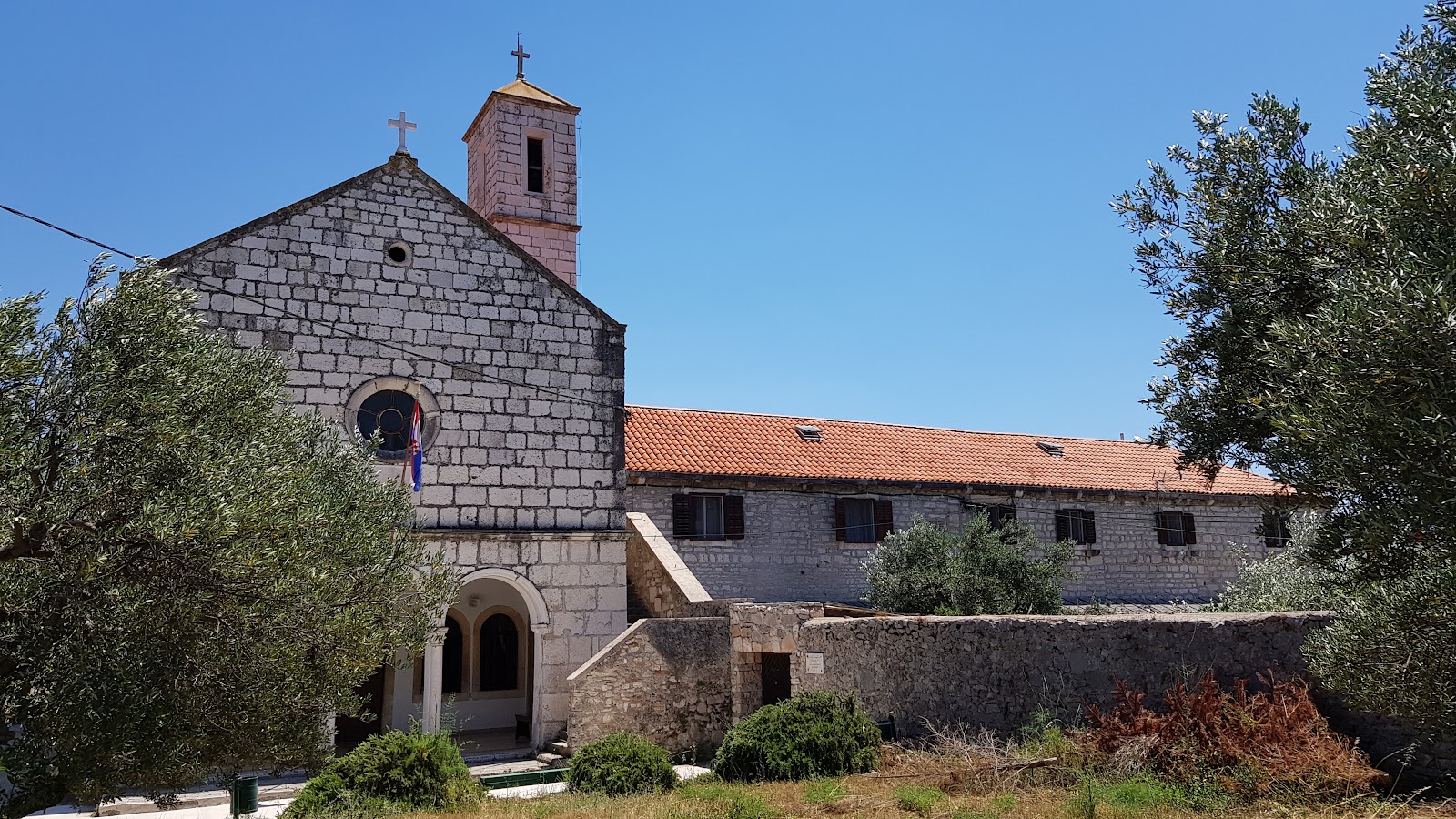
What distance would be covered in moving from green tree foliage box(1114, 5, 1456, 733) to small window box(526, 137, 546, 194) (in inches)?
531

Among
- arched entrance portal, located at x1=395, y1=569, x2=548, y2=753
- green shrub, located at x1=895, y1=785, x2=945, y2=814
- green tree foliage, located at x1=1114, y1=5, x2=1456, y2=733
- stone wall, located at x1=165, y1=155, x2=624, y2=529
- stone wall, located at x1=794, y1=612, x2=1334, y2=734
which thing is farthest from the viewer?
arched entrance portal, located at x1=395, y1=569, x2=548, y2=753

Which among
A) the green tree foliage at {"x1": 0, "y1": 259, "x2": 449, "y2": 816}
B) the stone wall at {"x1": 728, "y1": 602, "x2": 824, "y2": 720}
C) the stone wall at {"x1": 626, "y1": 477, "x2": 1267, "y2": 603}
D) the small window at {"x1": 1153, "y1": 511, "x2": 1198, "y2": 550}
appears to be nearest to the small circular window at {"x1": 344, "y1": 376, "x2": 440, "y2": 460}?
the stone wall at {"x1": 626, "y1": 477, "x2": 1267, "y2": 603}

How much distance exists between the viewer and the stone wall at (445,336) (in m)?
14.3

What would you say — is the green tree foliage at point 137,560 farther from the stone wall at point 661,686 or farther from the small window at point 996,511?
the small window at point 996,511

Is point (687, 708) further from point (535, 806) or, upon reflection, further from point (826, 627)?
point (535, 806)

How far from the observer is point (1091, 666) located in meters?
11.0

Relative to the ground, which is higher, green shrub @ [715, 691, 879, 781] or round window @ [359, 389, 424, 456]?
round window @ [359, 389, 424, 456]

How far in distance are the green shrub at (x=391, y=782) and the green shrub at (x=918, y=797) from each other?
4.32m

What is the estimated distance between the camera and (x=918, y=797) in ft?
30.2

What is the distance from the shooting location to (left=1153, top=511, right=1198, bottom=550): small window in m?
23.3

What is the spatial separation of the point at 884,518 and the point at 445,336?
31.1 feet

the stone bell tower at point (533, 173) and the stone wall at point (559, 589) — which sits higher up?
the stone bell tower at point (533, 173)

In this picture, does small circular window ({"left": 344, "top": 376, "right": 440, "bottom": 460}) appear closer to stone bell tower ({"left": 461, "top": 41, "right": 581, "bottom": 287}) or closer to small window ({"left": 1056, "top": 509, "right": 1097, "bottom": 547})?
stone bell tower ({"left": 461, "top": 41, "right": 581, "bottom": 287})

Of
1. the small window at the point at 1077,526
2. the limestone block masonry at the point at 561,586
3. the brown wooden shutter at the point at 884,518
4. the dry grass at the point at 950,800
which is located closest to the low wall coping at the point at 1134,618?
the dry grass at the point at 950,800
